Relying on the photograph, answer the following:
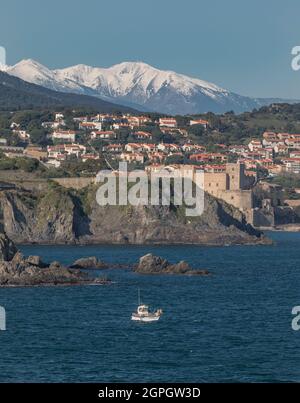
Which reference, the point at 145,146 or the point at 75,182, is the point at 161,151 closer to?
the point at 145,146

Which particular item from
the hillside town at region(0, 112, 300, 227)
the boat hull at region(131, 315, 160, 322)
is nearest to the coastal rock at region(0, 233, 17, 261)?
the boat hull at region(131, 315, 160, 322)

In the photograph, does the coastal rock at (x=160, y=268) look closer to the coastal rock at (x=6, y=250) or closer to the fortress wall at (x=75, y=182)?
the coastal rock at (x=6, y=250)

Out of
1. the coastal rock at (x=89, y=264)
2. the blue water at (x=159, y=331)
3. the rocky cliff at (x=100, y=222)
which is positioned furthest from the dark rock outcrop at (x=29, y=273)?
the rocky cliff at (x=100, y=222)

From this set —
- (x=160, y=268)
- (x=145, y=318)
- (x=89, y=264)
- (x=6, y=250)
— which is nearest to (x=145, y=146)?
(x=89, y=264)
